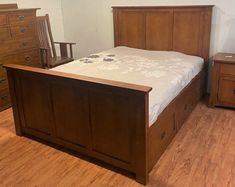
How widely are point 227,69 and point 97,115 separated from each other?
1906 millimetres

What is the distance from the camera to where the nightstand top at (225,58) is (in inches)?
127

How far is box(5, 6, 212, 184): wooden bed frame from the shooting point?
2027 mm

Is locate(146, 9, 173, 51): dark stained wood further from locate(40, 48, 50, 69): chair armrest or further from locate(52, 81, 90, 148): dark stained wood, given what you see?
locate(52, 81, 90, 148): dark stained wood

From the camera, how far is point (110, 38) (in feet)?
14.9

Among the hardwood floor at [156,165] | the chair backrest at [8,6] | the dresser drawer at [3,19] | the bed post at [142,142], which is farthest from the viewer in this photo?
the chair backrest at [8,6]

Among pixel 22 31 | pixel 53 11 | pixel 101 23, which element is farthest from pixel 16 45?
pixel 101 23

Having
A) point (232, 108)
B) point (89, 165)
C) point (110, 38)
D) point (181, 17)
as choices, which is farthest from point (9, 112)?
point (232, 108)

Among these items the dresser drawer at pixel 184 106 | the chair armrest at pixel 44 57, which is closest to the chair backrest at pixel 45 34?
the chair armrest at pixel 44 57

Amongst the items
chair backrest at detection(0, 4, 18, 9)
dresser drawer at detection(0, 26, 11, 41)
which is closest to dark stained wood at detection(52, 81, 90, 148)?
dresser drawer at detection(0, 26, 11, 41)

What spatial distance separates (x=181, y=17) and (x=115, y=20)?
3.49 feet

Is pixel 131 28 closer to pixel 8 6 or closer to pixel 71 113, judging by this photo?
pixel 8 6

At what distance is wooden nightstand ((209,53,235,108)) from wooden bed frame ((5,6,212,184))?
0.24m

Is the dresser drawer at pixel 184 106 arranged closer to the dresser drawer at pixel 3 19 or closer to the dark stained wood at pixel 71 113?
the dark stained wood at pixel 71 113

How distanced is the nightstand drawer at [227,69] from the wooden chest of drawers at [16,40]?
102 inches
